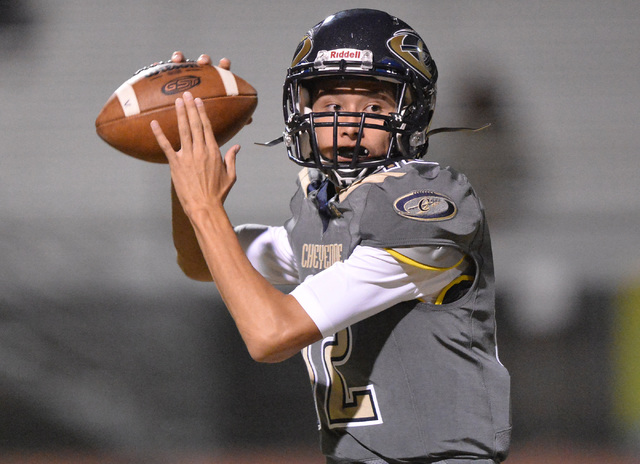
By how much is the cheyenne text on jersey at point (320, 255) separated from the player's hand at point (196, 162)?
22 cm

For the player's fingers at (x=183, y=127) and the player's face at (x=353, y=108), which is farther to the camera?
the player's face at (x=353, y=108)

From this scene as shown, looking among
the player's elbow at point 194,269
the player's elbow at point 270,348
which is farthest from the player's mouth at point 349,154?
the player's elbow at point 194,269

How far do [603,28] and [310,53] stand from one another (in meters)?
1.87

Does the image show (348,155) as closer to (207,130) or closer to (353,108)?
(353,108)

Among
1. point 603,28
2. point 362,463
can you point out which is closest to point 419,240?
point 362,463

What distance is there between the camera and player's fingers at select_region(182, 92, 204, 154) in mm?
1250

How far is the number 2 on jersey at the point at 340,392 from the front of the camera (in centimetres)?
128

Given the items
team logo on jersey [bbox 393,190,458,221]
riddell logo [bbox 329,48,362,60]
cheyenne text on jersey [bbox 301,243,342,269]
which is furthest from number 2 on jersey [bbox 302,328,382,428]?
riddell logo [bbox 329,48,362,60]

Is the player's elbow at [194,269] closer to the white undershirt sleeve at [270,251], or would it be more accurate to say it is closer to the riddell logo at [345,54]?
the white undershirt sleeve at [270,251]

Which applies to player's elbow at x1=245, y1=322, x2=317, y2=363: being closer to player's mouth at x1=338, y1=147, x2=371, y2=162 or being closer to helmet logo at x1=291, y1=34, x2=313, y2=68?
player's mouth at x1=338, y1=147, x2=371, y2=162

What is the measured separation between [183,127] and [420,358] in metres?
0.60

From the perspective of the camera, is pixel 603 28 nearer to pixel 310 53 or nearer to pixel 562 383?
pixel 562 383

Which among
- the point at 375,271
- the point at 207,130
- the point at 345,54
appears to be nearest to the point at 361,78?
the point at 345,54

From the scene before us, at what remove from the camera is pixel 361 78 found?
1443 mm
